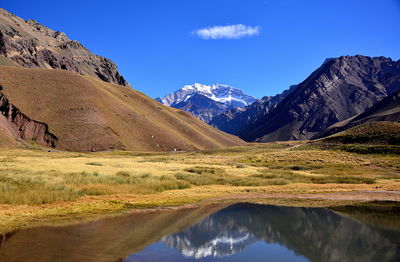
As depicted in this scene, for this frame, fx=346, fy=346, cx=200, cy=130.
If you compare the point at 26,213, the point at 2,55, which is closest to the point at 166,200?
the point at 26,213

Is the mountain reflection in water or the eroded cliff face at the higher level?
the eroded cliff face

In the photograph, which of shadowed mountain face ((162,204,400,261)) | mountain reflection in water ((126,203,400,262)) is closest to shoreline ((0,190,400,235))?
shadowed mountain face ((162,204,400,261))

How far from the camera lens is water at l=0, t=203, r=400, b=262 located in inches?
564

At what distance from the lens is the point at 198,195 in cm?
3073

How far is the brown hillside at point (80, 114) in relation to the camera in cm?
13562

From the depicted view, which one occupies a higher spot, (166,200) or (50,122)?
(50,122)

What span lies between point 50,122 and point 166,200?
404 ft

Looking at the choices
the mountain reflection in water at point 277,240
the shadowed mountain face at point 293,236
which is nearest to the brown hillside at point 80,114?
the shadowed mountain face at point 293,236

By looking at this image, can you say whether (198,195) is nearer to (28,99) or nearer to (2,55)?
(28,99)

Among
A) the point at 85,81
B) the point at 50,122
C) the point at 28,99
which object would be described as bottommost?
the point at 50,122

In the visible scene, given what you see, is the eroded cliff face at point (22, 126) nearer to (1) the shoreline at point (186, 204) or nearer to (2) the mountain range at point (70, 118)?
(2) the mountain range at point (70, 118)

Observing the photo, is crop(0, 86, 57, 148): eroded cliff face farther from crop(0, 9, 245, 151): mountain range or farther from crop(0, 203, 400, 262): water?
crop(0, 203, 400, 262): water

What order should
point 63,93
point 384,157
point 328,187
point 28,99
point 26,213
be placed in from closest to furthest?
point 26,213 → point 328,187 → point 384,157 → point 28,99 → point 63,93

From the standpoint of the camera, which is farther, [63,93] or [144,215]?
[63,93]
